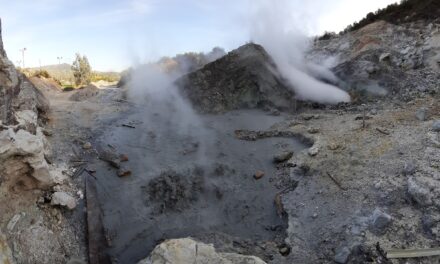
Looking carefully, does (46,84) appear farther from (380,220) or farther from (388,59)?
(380,220)

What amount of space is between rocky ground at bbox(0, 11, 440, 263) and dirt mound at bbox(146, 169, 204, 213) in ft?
0.09

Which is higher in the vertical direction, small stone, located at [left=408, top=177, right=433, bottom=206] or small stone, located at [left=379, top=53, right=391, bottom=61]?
small stone, located at [left=379, top=53, right=391, bottom=61]

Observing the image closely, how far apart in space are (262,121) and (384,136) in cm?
397

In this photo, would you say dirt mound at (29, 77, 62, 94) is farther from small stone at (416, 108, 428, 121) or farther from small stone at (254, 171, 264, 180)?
small stone at (416, 108, 428, 121)

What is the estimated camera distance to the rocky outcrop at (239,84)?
13.2 metres

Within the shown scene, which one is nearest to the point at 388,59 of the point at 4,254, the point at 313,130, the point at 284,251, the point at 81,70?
the point at 313,130

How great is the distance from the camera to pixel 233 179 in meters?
8.77

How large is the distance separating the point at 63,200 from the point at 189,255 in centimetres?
303

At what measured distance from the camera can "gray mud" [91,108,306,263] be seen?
719cm

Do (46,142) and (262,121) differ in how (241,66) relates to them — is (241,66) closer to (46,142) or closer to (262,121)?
(262,121)

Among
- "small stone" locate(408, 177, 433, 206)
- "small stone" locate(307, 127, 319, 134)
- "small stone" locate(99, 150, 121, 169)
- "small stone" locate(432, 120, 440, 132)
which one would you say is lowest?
"small stone" locate(99, 150, 121, 169)

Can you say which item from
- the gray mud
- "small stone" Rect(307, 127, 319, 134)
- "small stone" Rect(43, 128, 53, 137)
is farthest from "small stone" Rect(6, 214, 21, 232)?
"small stone" Rect(307, 127, 319, 134)

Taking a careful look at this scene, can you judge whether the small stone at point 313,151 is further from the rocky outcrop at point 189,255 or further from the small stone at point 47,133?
the small stone at point 47,133

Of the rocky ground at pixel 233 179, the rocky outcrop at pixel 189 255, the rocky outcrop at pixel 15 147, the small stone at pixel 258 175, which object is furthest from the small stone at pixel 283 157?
the rocky outcrop at pixel 15 147
